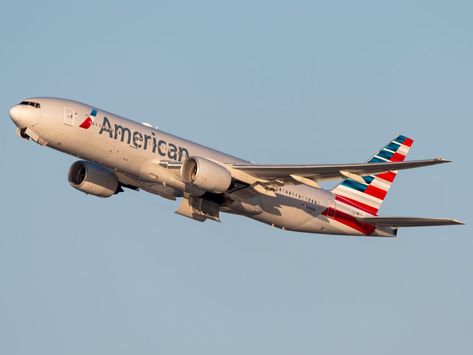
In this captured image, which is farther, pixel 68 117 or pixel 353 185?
pixel 353 185

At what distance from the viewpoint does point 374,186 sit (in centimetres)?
6975

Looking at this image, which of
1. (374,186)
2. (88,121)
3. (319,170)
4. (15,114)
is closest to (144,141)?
(88,121)

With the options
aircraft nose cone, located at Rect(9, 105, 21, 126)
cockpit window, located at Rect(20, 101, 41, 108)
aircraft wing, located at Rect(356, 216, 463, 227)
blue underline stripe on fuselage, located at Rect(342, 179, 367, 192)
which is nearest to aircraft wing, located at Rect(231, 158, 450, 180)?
aircraft wing, located at Rect(356, 216, 463, 227)

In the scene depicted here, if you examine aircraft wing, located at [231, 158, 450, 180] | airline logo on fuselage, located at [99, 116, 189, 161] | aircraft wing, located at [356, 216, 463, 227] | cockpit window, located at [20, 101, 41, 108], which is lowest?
aircraft wing, located at [356, 216, 463, 227]

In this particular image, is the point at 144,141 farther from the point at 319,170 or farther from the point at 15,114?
the point at 319,170

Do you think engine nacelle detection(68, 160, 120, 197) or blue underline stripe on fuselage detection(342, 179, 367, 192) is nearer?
engine nacelle detection(68, 160, 120, 197)

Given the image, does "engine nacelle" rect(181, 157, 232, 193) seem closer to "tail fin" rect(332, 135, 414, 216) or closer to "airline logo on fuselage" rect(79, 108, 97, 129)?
"airline logo on fuselage" rect(79, 108, 97, 129)

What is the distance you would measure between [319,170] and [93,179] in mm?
14256

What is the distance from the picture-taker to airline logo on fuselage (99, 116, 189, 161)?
58406mm

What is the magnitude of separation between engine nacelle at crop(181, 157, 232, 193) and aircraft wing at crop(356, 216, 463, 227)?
1100cm

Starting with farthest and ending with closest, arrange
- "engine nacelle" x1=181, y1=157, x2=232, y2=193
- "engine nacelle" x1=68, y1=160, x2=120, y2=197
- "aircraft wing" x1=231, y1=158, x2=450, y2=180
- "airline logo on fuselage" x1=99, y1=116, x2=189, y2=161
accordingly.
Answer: "engine nacelle" x1=68, y1=160, x2=120, y2=197 < "airline logo on fuselage" x1=99, y1=116, x2=189, y2=161 < "engine nacelle" x1=181, y1=157, x2=232, y2=193 < "aircraft wing" x1=231, y1=158, x2=450, y2=180

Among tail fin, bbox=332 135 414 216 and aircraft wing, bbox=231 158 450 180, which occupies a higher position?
tail fin, bbox=332 135 414 216

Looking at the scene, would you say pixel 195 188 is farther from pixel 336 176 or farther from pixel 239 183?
pixel 336 176

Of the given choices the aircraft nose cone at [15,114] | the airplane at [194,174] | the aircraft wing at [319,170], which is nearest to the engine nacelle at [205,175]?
the airplane at [194,174]
